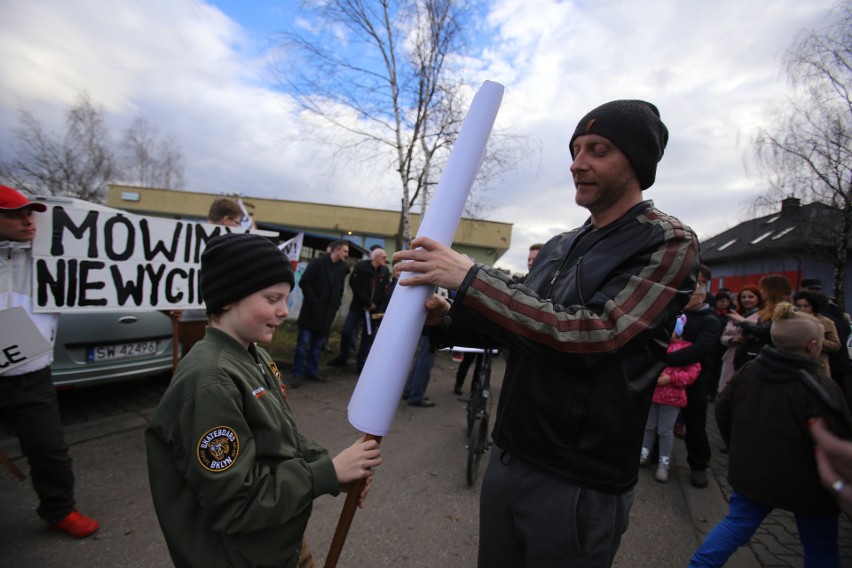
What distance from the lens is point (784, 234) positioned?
21109mm

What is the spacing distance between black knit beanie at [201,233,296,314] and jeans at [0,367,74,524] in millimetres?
2085

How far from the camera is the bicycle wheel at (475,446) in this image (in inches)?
151

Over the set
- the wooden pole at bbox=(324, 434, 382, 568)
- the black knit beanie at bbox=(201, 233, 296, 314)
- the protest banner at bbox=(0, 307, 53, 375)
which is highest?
the black knit beanie at bbox=(201, 233, 296, 314)

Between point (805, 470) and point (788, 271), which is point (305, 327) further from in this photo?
point (788, 271)

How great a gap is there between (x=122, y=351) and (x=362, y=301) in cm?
386

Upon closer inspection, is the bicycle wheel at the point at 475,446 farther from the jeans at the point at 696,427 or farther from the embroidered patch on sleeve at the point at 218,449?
the embroidered patch on sleeve at the point at 218,449

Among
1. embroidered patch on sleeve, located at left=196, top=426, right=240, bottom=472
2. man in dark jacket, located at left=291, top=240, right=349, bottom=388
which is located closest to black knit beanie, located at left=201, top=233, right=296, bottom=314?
embroidered patch on sleeve, located at left=196, top=426, right=240, bottom=472

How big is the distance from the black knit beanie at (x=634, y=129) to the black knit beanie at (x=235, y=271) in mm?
1162

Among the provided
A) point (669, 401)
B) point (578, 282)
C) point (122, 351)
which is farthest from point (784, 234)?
point (122, 351)

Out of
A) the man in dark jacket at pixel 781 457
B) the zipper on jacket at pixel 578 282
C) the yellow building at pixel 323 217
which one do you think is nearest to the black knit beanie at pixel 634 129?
the zipper on jacket at pixel 578 282

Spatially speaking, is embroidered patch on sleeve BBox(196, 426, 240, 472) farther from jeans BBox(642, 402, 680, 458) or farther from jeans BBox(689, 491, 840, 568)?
jeans BBox(642, 402, 680, 458)

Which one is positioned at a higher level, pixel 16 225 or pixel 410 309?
pixel 410 309

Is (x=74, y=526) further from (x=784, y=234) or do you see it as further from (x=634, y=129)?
(x=784, y=234)

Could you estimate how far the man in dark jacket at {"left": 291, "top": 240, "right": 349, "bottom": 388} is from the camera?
22.0 ft
